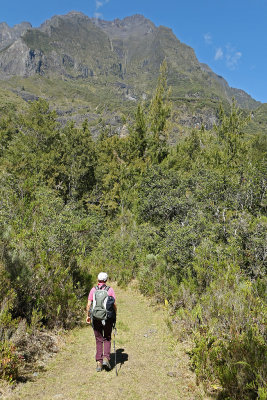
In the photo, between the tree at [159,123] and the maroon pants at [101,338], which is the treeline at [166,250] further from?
the maroon pants at [101,338]

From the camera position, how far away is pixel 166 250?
930 centimetres

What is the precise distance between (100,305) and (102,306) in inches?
1.6

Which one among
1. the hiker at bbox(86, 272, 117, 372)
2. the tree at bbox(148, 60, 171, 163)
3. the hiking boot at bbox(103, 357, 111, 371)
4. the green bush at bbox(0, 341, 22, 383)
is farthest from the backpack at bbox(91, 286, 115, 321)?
the tree at bbox(148, 60, 171, 163)

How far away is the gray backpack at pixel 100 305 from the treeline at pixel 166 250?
1449 mm

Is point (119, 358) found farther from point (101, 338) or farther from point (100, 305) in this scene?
point (100, 305)

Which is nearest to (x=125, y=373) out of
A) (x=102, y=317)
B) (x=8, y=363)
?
(x=102, y=317)

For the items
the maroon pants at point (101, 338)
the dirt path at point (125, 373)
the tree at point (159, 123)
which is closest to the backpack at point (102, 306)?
the maroon pants at point (101, 338)

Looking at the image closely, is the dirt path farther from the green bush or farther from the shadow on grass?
the green bush

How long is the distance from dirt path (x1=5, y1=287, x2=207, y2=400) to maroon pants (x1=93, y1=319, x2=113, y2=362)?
0.31 metres

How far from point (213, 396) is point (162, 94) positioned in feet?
68.2

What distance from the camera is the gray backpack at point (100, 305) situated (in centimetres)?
470

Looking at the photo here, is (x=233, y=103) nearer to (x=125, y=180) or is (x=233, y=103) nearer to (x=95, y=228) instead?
(x=125, y=180)

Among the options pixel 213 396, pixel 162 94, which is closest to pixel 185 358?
pixel 213 396

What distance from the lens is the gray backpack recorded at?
4.70 meters
